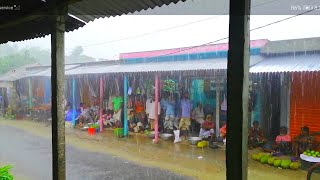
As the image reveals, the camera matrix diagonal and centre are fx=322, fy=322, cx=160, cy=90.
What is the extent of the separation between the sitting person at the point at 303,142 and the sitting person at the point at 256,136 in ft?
2.90

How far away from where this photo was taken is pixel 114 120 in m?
11.0

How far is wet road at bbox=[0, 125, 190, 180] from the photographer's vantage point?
7.15 m

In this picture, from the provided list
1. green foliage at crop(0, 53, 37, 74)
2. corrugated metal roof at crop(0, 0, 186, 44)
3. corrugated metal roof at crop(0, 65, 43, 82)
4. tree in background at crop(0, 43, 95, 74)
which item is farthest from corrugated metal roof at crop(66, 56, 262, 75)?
green foliage at crop(0, 53, 37, 74)

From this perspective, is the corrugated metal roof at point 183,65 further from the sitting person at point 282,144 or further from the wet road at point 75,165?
the wet road at point 75,165

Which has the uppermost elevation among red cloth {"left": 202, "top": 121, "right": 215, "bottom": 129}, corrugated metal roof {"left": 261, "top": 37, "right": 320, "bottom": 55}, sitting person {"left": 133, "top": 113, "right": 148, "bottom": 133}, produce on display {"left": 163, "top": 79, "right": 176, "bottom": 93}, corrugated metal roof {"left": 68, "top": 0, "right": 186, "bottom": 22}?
corrugated metal roof {"left": 261, "top": 37, "right": 320, "bottom": 55}

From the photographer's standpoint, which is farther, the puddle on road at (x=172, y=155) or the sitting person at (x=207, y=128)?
the sitting person at (x=207, y=128)

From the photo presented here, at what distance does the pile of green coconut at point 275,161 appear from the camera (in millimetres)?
6446

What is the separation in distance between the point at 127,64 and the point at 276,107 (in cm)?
549

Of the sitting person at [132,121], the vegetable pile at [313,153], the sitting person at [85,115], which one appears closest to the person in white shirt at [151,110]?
the sitting person at [132,121]

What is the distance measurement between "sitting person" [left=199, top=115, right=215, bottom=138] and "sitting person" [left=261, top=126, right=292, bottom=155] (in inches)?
66.6

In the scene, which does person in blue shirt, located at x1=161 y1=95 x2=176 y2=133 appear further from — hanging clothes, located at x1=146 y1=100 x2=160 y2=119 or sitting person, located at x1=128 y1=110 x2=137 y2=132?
sitting person, located at x1=128 y1=110 x2=137 y2=132

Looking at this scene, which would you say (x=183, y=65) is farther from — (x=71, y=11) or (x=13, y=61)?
(x=13, y=61)

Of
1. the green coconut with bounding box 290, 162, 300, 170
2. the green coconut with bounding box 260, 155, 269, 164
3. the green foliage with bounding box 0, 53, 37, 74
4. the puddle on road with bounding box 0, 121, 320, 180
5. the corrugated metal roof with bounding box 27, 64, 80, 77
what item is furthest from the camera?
the green foliage with bounding box 0, 53, 37, 74

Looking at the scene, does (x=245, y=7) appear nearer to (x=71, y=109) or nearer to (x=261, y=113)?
(x=261, y=113)
